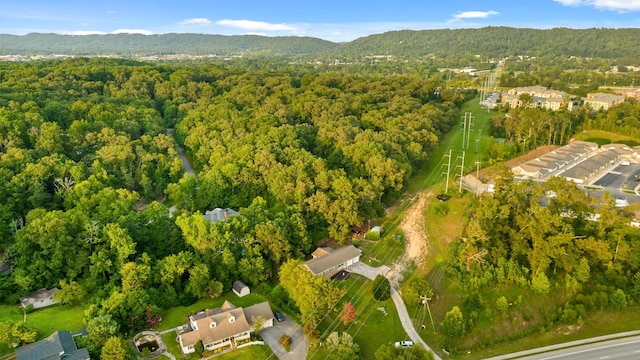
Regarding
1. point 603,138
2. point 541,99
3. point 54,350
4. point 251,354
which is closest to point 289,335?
point 251,354

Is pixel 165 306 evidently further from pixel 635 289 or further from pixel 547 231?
pixel 635 289

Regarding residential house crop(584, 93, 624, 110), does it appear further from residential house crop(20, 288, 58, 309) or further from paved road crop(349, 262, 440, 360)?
residential house crop(20, 288, 58, 309)

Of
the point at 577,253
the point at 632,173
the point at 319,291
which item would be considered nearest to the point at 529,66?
the point at 632,173

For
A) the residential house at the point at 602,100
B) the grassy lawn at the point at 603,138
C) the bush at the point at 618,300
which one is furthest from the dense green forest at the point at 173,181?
the residential house at the point at 602,100

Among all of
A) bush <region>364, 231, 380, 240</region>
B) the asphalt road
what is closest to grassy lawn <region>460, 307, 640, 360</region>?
the asphalt road

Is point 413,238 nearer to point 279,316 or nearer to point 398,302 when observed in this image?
point 398,302

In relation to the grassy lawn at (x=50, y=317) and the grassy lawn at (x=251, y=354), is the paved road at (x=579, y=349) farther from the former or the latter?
the grassy lawn at (x=50, y=317)
